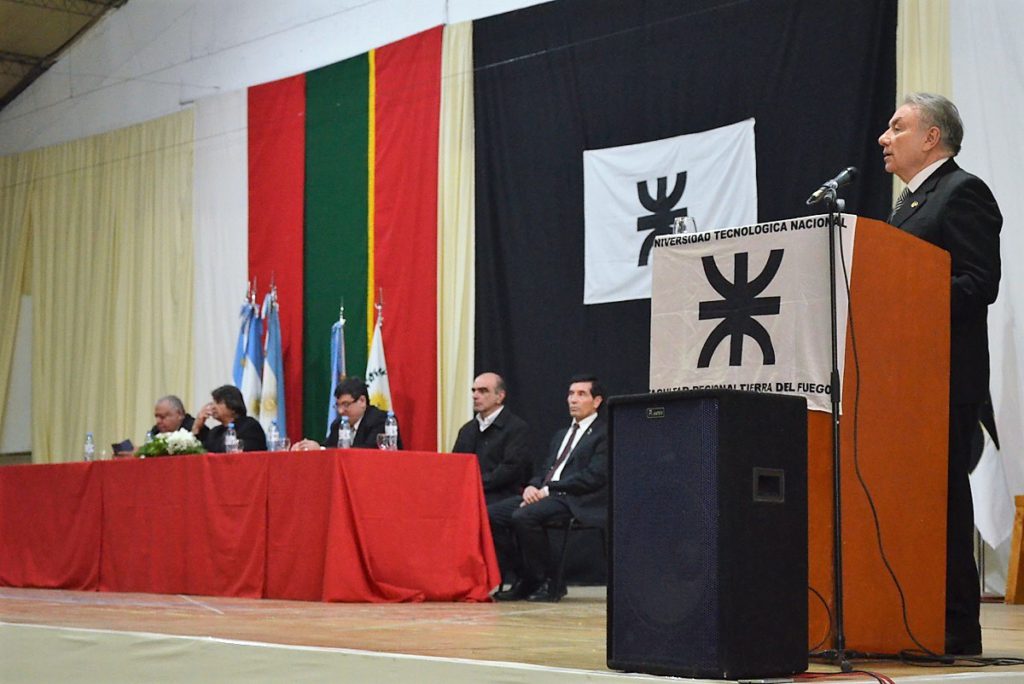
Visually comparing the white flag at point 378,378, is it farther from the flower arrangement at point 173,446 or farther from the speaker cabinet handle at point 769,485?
the speaker cabinet handle at point 769,485

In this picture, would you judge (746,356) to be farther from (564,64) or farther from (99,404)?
(99,404)

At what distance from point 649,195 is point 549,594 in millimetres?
2438

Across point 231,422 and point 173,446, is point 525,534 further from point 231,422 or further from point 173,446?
point 231,422

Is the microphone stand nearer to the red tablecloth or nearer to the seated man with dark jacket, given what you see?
the red tablecloth

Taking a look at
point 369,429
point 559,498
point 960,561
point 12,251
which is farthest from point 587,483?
point 12,251

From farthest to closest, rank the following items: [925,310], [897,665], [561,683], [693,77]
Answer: [693,77]
[925,310]
[897,665]
[561,683]

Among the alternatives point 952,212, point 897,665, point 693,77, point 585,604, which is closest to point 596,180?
point 693,77

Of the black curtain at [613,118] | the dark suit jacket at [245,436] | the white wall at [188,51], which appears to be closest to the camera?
the black curtain at [613,118]

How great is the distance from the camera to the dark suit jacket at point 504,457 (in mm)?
6238

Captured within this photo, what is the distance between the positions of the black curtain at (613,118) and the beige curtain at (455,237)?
0.31ft

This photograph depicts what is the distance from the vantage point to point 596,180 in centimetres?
746

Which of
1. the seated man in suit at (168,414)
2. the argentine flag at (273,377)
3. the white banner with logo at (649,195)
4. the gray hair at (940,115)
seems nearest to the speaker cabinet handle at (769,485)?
the gray hair at (940,115)

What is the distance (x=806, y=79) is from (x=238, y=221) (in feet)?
15.6

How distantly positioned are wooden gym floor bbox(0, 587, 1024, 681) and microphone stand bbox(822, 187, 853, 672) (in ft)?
0.25
